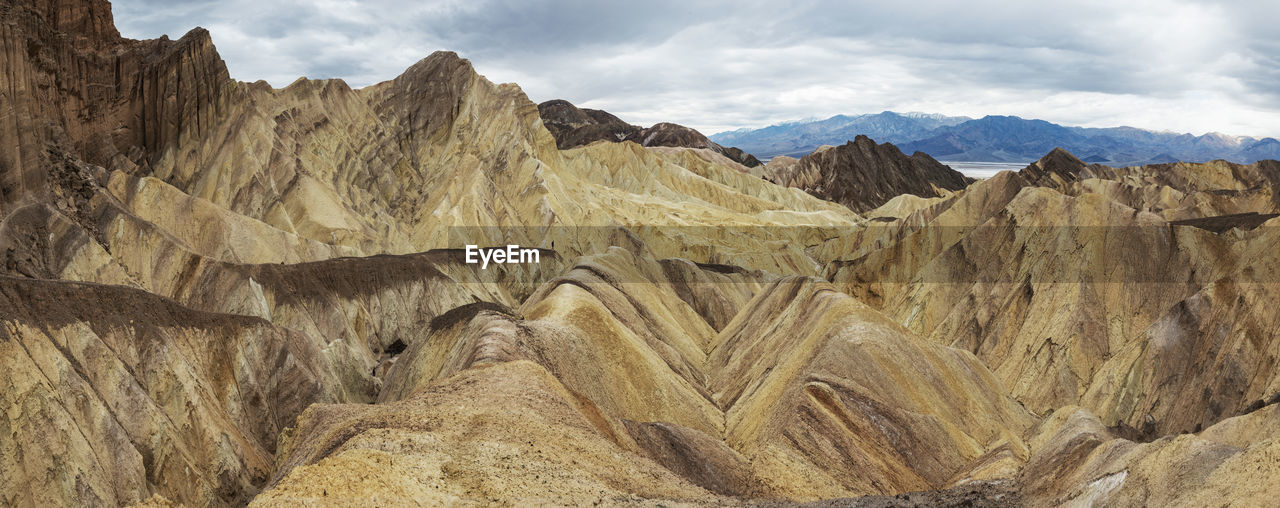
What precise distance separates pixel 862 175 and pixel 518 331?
14207 cm

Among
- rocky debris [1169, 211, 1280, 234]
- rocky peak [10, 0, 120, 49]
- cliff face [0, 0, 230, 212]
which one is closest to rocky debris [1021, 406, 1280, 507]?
rocky debris [1169, 211, 1280, 234]

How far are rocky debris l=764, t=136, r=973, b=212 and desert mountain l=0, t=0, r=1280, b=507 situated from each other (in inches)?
2631

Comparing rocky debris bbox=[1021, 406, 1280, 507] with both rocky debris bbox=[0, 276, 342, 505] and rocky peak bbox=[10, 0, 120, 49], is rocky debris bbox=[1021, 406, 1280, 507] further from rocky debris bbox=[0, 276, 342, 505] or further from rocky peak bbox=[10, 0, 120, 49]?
rocky peak bbox=[10, 0, 120, 49]

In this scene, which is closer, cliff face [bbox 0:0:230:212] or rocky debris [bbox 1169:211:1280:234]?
rocky debris [bbox 1169:211:1280:234]

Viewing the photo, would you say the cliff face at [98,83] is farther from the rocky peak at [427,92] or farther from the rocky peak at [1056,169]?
the rocky peak at [1056,169]

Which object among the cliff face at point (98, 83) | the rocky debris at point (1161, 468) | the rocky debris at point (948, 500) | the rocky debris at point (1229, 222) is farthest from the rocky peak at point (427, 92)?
the rocky debris at point (948, 500)

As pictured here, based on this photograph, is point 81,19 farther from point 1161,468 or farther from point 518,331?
point 1161,468

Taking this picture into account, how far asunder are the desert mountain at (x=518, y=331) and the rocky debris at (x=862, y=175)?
6684 centimetres

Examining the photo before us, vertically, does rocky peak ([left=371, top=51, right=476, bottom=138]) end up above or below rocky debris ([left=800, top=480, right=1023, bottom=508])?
above

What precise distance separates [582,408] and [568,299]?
14.6m

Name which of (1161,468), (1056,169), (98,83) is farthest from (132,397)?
(1056,169)

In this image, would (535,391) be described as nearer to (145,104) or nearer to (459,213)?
(459,213)

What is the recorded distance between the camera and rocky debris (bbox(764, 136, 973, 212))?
164125 millimetres

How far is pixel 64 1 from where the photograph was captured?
7281 centimetres
